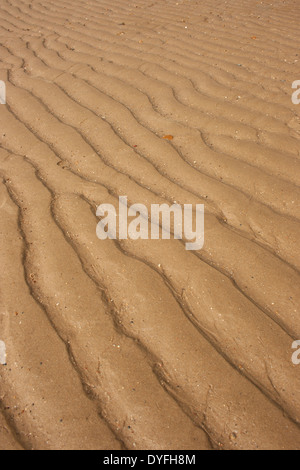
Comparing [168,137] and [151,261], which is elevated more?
[168,137]

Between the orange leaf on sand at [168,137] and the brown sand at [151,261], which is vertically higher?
the orange leaf on sand at [168,137]

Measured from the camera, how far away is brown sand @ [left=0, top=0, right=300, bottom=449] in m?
1.23

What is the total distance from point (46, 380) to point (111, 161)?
1321 mm

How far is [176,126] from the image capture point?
247 cm

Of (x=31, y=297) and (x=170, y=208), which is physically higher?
(x=170, y=208)

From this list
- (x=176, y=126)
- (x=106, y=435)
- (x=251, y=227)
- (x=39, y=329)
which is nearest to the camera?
(x=106, y=435)

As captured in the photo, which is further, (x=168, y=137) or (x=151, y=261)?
(x=168, y=137)

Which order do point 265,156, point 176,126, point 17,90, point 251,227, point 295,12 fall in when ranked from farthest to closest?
point 295,12
point 17,90
point 176,126
point 265,156
point 251,227

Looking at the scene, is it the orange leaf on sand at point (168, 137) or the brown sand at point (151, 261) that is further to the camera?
the orange leaf on sand at point (168, 137)

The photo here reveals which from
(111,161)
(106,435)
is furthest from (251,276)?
(111,161)

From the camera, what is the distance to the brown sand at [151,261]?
1226 millimetres

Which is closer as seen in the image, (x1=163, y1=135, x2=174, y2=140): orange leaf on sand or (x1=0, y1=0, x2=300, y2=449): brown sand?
(x1=0, y1=0, x2=300, y2=449): brown sand

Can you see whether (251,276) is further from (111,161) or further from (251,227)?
(111,161)

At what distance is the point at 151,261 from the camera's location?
1.66 meters
